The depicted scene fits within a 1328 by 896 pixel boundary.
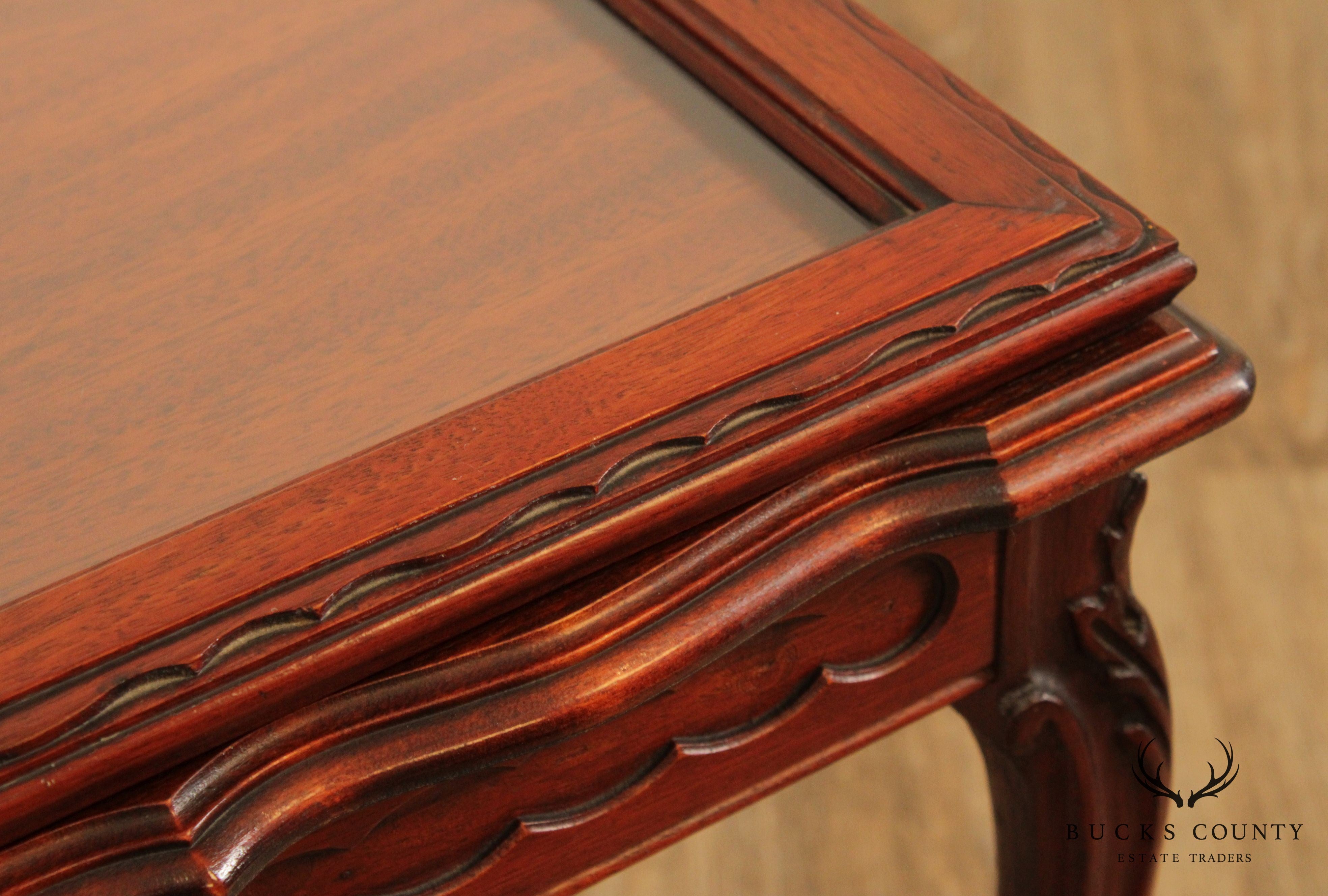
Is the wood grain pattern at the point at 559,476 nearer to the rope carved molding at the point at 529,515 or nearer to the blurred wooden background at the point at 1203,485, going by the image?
the rope carved molding at the point at 529,515

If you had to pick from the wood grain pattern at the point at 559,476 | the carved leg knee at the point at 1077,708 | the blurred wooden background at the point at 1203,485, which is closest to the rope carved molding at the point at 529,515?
the wood grain pattern at the point at 559,476

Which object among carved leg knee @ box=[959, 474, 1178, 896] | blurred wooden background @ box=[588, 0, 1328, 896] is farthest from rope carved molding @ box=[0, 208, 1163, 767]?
blurred wooden background @ box=[588, 0, 1328, 896]

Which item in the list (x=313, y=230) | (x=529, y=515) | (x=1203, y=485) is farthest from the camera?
(x=1203, y=485)

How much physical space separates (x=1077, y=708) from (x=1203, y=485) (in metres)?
0.92

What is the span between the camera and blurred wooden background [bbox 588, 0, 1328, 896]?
1350mm

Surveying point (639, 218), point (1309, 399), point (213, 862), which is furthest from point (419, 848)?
Answer: point (1309, 399)

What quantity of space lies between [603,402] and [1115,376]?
20 centimetres

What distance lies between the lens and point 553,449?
558 millimetres

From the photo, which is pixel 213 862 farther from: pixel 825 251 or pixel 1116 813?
pixel 1116 813

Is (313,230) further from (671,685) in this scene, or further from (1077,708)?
(1077,708)

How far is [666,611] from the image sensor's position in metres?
0.57

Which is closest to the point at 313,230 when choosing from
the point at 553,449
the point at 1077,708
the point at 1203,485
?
the point at 553,449

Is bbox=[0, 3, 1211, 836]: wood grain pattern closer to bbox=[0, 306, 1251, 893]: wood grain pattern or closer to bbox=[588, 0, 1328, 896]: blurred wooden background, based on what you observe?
bbox=[0, 306, 1251, 893]: wood grain pattern

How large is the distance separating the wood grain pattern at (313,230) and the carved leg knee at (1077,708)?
0.56 ft
